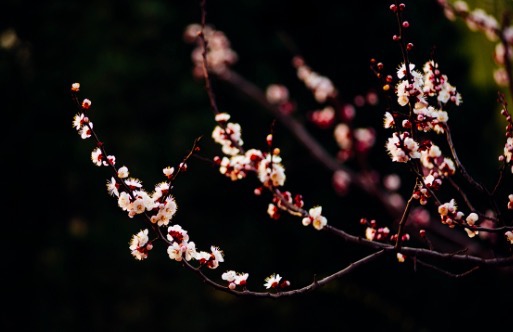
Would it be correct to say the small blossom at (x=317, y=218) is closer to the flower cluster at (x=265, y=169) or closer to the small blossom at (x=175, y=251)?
the flower cluster at (x=265, y=169)

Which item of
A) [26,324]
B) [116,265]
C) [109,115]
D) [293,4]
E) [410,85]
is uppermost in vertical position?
[293,4]

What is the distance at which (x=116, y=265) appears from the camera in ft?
22.4

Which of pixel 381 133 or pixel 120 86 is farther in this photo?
pixel 120 86

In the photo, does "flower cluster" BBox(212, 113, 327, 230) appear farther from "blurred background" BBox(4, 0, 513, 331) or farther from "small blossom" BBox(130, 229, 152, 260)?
"blurred background" BBox(4, 0, 513, 331)

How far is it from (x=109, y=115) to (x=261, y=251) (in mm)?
2605

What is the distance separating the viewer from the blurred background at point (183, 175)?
215 inches

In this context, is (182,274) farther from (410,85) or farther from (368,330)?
(410,85)

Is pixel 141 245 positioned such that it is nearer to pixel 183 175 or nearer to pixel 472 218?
pixel 472 218

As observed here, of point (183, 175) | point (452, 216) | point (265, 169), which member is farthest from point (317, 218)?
point (183, 175)

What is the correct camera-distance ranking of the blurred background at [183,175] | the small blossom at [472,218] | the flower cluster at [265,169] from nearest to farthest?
the small blossom at [472,218], the flower cluster at [265,169], the blurred background at [183,175]

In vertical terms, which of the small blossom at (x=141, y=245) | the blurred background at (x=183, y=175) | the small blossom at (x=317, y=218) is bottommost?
the small blossom at (x=141, y=245)

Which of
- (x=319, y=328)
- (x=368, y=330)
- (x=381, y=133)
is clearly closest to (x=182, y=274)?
(x=319, y=328)

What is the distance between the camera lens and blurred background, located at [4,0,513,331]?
545cm

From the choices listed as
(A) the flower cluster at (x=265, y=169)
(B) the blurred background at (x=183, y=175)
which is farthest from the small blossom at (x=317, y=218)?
(B) the blurred background at (x=183, y=175)
